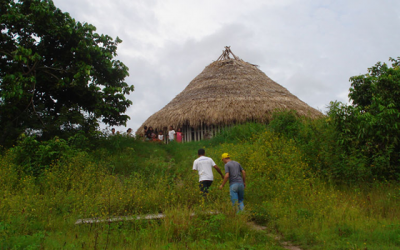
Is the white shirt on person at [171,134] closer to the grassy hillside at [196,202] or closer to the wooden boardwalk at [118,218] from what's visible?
the grassy hillside at [196,202]

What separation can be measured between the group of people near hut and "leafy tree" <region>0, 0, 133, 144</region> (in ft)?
12.7

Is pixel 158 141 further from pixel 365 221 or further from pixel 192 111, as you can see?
pixel 365 221

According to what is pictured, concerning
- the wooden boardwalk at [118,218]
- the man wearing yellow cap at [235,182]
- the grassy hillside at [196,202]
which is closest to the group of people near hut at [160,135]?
the grassy hillside at [196,202]

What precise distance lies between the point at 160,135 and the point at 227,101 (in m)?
4.00

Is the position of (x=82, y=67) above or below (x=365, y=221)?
above

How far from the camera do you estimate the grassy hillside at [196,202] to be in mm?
4832

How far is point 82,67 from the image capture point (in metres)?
10.5

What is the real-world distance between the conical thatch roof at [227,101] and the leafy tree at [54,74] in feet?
15.0

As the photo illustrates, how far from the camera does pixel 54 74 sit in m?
11.5

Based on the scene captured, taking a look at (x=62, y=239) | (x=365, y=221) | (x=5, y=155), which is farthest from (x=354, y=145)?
(x=5, y=155)

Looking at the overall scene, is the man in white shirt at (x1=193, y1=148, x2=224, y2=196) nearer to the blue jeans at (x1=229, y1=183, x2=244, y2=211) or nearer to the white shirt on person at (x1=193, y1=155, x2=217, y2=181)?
the white shirt on person at (x1=193, y1=155, x2=217, y2=181)

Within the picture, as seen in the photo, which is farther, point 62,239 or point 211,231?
point 211,231

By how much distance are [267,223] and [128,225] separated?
266 centimetres

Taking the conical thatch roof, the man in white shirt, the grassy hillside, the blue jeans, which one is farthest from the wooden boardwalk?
the conical thatch roof
